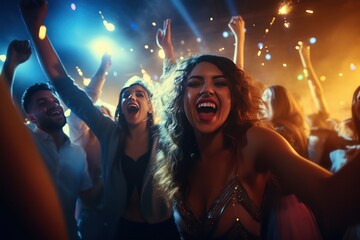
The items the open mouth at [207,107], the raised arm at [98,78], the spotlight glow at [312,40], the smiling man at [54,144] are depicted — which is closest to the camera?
the open mouth at [207,107]

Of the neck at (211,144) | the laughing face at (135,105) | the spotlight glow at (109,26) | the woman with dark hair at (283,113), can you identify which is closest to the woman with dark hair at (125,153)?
the laughing face at (135,105)

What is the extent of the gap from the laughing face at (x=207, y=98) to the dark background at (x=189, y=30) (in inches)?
158

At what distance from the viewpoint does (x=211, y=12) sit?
723cm

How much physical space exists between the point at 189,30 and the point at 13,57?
594cm

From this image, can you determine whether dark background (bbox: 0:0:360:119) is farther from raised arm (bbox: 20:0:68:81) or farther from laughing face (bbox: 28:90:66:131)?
laughing face (bbox: 28:90:66:131)

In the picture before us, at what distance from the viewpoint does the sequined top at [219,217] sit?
157 cm

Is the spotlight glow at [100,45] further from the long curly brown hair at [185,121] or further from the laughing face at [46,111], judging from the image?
the long curly brown hair at [185,121]

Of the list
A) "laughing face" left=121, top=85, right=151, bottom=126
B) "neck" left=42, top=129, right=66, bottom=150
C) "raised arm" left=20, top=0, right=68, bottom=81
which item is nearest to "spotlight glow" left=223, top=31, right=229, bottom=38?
"laughing face" left=121, top=85, right=151, bottom=126

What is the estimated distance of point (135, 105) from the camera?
3.22 m

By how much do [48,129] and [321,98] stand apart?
15.1ft

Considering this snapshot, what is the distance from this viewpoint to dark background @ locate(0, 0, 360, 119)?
651 cm

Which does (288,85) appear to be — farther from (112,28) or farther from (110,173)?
(110,173)

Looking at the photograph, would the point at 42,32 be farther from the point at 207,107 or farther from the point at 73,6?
the point at 73,6

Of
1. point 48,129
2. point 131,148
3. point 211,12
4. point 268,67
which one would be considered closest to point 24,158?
point 131,148
